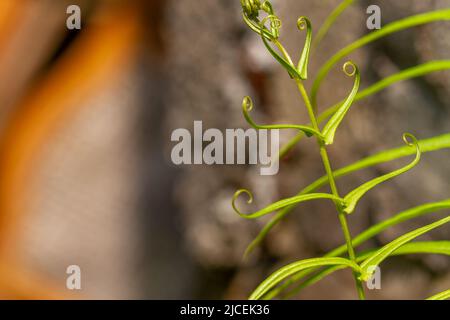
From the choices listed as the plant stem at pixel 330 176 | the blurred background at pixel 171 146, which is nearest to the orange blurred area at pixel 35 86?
the blurred background at pixel 171 146

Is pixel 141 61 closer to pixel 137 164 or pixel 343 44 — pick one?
pixel 137 164

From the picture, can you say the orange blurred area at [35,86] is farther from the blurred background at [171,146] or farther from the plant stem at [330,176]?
the plant stem at [330,176]

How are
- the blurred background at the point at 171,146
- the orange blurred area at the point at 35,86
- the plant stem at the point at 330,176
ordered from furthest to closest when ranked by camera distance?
1. the orange blurred area at the point at 35,86
2. the blurred background at the point at 171,146
3. the plant stem at the point at 330,176

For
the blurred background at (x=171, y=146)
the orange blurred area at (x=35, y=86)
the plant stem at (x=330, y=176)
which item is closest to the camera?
the plant stem at (x=330, y=176)

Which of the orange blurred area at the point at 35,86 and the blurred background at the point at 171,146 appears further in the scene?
the orange blurred area at the point at 35,86

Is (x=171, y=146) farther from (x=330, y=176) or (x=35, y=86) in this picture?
(x=330, y=176)

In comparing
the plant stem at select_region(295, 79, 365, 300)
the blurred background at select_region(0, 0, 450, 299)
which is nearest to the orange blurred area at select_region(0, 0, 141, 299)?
the blurred background at select_region(0, 0, 450, 299)

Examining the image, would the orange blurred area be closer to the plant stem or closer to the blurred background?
the blurred background
